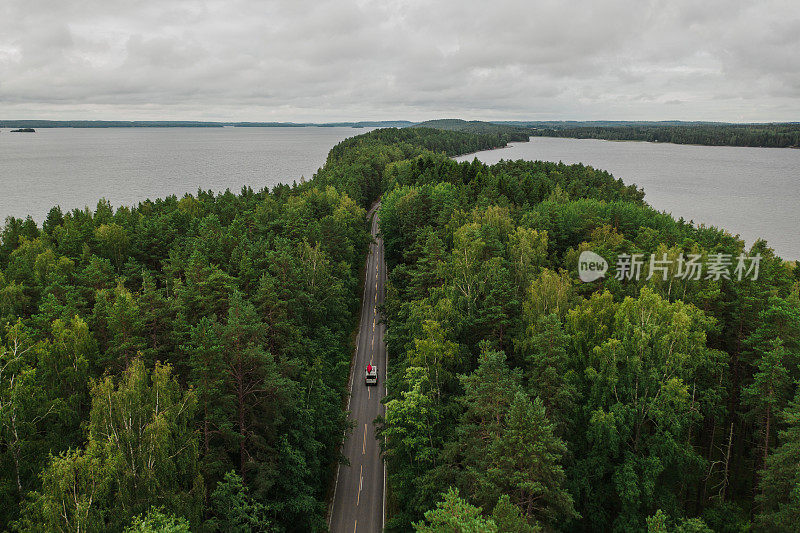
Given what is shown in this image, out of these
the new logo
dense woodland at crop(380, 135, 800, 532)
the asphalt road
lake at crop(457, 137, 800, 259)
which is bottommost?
the asphalt road

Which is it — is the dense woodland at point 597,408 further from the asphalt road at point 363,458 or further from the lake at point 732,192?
the lake at point 732,192

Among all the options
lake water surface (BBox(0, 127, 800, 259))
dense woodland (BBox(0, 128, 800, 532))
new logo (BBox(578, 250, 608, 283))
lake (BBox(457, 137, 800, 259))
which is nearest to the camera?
dense woodland (BBox(0, 128, 800, 532))

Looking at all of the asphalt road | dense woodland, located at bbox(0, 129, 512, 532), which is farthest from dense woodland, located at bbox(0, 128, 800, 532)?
the asphalt road

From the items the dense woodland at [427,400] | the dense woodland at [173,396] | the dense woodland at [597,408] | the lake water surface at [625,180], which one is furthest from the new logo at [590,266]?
the lake water surface at [625,180]

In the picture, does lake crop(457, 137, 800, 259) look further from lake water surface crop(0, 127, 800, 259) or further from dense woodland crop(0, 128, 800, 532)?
dense woodland crop(0, 128, 800, 532)

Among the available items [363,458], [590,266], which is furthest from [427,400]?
[590,266]

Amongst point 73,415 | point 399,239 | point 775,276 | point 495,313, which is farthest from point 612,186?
point 73,415

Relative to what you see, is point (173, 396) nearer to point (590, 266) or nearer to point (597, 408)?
point (597, 408)

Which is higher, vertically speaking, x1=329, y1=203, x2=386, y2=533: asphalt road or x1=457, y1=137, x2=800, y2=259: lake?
x1=457, y1=137, x2=800, y2=259: lake

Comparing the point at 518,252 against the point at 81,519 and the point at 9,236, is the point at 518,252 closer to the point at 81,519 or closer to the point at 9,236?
the point at 81,519
